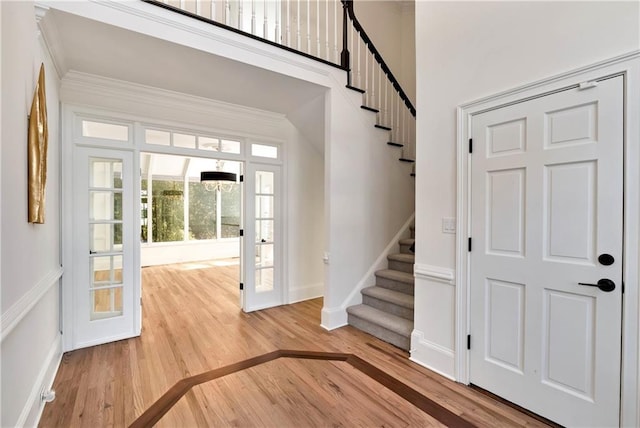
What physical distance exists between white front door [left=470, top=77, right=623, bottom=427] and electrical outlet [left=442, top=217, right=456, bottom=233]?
149 mm

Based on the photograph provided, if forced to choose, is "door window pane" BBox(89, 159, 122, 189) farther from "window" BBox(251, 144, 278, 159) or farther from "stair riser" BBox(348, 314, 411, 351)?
"stair riser" BBox(348, 314, 411, 351)

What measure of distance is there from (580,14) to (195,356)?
3872 mm

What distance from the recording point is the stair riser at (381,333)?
2.87 metres

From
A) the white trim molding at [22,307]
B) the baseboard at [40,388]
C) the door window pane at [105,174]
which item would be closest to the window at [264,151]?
the door window pane at [105,174]

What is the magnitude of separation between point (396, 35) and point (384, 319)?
566 cm

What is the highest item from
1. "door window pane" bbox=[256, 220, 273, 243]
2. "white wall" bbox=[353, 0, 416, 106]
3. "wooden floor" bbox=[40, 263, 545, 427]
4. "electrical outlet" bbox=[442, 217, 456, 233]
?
"white wall" bbox=[353, 0, 416, 106]

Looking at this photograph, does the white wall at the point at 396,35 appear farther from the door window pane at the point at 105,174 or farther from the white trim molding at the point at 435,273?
the door window pane at the point at 105,174

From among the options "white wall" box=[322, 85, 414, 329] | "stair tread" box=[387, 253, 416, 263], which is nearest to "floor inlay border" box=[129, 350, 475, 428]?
"white wall" box=[322, 85, 414, 329]

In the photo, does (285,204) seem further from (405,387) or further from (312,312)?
(405,387)

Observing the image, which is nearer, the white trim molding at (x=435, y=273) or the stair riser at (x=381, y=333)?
the white trim molding at (x=435, y=273)

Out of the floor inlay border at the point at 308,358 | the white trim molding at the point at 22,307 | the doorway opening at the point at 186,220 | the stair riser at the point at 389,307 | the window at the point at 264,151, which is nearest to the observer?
the white trim molding at the point at 22,307

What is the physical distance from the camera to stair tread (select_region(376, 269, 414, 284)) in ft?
11.1

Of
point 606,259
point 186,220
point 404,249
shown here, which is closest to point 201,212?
point 186,220

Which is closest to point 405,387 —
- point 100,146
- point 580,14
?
point 580,14
